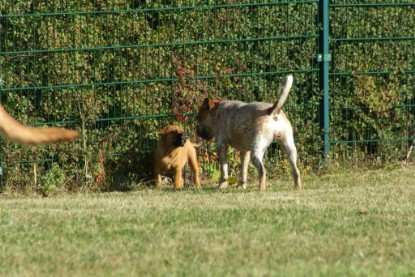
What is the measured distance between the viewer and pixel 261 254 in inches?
302

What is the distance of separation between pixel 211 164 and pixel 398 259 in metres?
6.42

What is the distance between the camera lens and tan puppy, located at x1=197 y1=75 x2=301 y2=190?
471 inches

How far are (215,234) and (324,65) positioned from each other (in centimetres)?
595

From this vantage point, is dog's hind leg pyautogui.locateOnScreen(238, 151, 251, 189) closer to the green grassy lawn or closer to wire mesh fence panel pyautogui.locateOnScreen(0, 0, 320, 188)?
the green grassy lawn

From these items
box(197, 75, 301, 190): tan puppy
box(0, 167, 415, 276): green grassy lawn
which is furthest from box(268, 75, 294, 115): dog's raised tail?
box(0, 167, 415, 276): green grassy lawn

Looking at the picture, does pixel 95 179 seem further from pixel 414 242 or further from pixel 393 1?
pixel 414 242

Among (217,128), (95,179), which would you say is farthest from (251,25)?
(95,179)

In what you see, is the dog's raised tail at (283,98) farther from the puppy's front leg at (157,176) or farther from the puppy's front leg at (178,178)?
the puppy's front leg at (157,176)

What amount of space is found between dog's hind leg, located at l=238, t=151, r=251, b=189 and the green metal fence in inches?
44.9

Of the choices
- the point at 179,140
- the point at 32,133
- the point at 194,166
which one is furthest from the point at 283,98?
the point at 32,133

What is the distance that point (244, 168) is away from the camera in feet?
41.5

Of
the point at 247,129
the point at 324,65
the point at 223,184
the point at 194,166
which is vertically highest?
the point at 324,65

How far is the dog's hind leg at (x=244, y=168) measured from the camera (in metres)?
12.5

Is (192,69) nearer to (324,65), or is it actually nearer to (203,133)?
(203,133)
